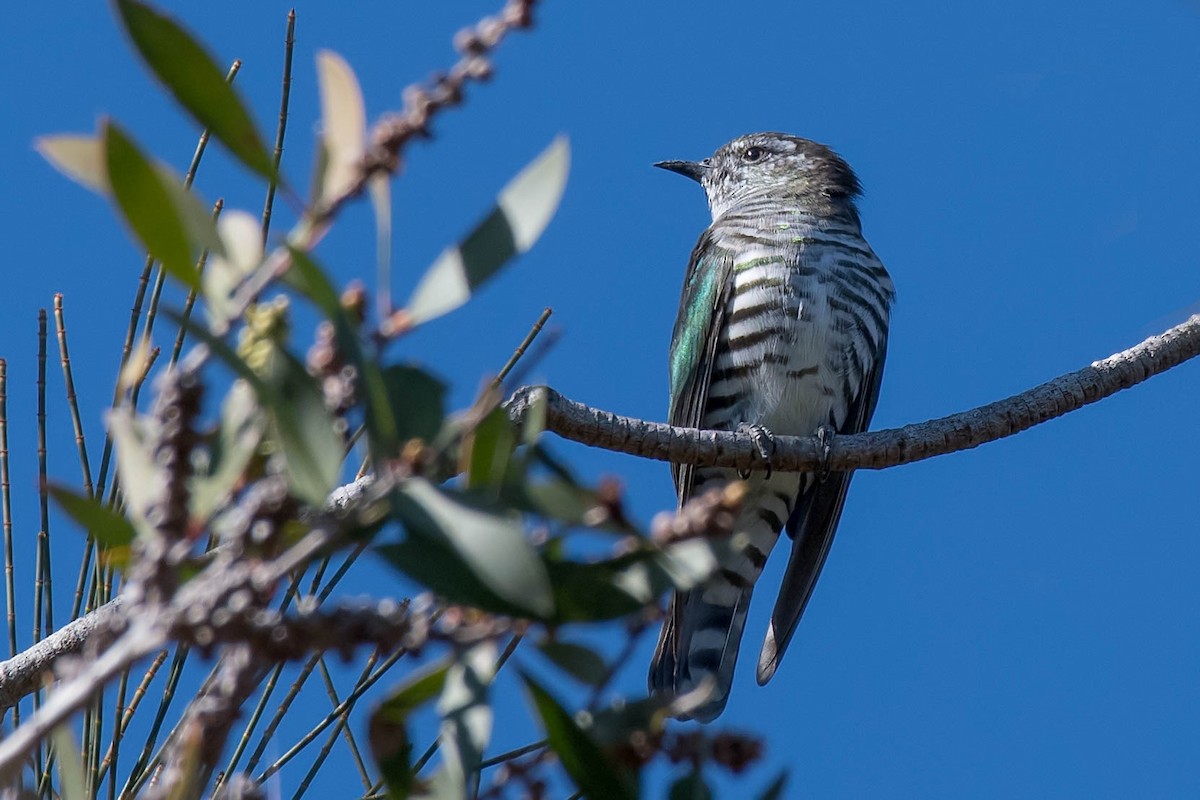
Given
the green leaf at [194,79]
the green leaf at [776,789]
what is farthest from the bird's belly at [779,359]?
the green leaf at [194,79]

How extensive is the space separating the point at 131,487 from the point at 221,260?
0.22 metres

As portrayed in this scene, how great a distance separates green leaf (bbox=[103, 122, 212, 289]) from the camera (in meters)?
1.13

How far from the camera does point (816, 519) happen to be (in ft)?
16.8

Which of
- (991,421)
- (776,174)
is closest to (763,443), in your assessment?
(991,421)

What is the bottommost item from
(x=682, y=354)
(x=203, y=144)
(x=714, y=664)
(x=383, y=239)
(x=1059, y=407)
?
(x=383, y=239)

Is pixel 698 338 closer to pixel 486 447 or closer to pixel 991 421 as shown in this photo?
pixel 991 421

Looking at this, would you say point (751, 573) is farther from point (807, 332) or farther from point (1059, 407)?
point (1059, 407)

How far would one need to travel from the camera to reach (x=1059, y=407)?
3686 mm

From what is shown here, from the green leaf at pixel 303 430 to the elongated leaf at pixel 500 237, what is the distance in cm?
13

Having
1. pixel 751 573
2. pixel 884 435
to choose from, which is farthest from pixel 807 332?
pixel 884 435

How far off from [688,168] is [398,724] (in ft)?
18.8

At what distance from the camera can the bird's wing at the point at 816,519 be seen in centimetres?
496

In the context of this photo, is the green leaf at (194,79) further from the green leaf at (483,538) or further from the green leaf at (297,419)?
the green leaf at (483,538)

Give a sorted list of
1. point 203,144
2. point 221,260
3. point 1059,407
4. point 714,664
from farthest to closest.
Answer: point 714,664 < point 1059,407 < point 203,144 < point 221,260
